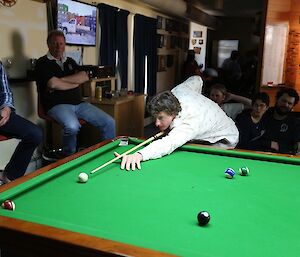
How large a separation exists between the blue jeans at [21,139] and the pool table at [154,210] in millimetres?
1182

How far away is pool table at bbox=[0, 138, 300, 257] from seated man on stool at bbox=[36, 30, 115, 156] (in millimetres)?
1590

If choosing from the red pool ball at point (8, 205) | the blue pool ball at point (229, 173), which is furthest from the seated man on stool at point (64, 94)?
the red pool ball at point (8, 205)

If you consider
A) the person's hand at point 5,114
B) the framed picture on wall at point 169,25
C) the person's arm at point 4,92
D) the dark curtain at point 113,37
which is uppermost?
the framed picture on wall at point 169,25

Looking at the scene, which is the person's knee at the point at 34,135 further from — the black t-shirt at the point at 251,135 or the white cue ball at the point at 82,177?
the black t-shirt at the point at 251,135

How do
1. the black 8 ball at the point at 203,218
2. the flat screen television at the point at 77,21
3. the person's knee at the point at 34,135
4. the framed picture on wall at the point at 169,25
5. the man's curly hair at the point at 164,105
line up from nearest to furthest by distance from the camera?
the black 8 ball at the point at 203,218 → the man's curly hair at the point at 164,105 → the person's knee at the point at 34,135 → the flat screen television at the point at 77,21 → the framed picture on wall at the point at 169,25

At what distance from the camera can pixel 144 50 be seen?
250 inches

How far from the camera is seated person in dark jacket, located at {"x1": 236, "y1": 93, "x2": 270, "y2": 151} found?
3.15 meters

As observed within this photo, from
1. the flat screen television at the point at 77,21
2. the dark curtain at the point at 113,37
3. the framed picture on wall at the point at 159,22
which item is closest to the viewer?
the flat screen television at the point at 77,21

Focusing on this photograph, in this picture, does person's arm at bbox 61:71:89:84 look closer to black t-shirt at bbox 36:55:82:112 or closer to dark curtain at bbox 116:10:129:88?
black t-shirt at bbox 36:55:82:112

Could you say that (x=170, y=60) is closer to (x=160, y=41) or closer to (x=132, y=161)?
(x=160, y=41)

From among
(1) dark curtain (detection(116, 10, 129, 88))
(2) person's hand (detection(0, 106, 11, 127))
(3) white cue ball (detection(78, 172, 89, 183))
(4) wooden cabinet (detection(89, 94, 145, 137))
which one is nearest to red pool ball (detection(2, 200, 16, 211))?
(3) white cue ball (detection(78, 172, 89, 183))

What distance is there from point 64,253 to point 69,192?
0.41m

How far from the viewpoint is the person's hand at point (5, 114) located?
286cm

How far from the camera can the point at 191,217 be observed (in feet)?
4.27
